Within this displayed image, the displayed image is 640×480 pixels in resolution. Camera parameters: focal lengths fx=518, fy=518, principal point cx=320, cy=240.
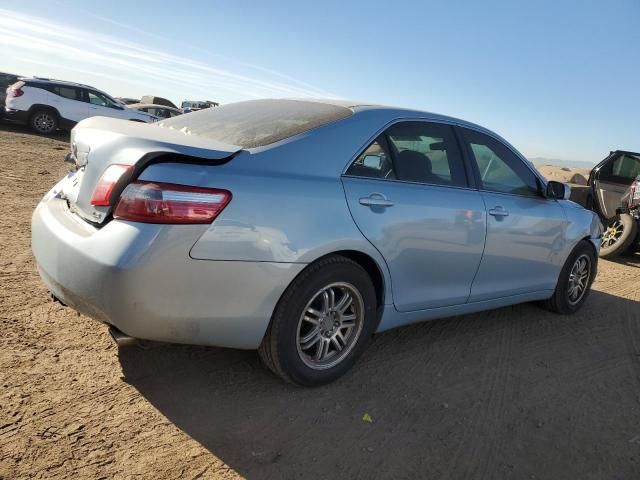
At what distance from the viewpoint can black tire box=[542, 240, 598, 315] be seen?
4.79 m

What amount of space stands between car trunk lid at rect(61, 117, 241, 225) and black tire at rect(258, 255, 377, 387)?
783 mm

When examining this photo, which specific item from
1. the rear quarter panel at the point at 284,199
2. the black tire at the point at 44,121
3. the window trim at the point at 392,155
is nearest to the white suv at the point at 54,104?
the black tire at the point at 44,121

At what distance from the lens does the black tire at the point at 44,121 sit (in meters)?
15.3

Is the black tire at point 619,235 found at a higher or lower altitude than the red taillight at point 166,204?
lower

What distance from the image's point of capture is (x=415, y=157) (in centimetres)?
337

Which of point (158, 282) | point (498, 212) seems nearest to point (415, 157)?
point (498, 212)

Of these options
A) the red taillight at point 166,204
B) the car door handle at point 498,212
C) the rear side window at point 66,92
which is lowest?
the car door handle at point 498,212

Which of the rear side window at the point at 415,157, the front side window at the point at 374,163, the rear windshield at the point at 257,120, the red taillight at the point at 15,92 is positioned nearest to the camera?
the rear windshield at the point at 257,120

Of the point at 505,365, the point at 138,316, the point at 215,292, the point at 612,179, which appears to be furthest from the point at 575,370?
the point at 612,179

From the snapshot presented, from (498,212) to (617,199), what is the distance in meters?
6.69

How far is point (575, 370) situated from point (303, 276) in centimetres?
230

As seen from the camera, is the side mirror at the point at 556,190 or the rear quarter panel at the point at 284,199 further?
the side mirror at the point at 556,190

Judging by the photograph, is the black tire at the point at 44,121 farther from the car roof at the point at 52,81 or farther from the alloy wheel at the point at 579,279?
the alloy wheel at the point at 579,279

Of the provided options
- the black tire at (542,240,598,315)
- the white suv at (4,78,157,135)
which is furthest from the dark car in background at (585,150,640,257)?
the white suv at (4,78,157,135)
